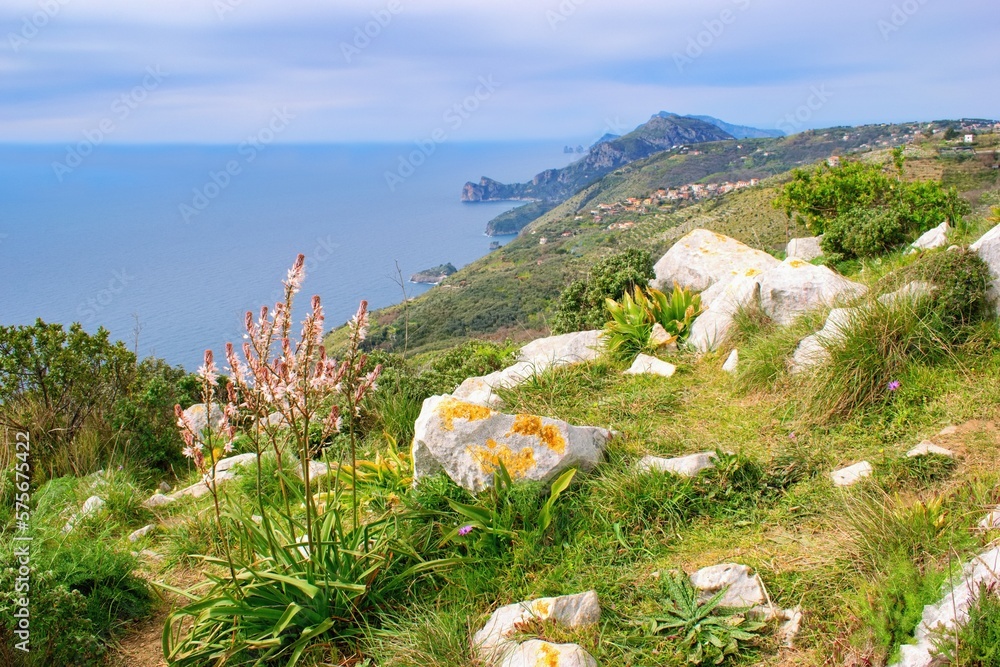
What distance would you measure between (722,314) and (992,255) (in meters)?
2.63

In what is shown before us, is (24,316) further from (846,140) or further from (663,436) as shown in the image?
(846,140)

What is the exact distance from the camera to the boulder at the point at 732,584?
10.9 feet

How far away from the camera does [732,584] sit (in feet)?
11.1

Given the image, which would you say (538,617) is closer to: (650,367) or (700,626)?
(700,626)

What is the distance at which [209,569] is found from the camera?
15.1 feet

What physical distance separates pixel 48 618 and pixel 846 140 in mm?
120318

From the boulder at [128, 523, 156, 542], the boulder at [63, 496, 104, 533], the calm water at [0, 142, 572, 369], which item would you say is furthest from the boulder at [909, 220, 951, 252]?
the boulder at [63, 496, 104, 533]

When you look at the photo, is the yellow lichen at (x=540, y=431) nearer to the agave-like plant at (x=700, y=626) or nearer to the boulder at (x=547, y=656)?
the agave-like plant at (x=700, y=626)

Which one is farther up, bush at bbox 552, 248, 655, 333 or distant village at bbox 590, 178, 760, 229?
distant village at bbox 590, 178, 760, 229

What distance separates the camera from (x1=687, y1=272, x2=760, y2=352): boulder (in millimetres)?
7328

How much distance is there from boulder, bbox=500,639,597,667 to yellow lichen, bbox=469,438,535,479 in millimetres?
1430

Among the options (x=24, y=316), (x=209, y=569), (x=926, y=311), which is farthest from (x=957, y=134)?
(x=24, y=316)

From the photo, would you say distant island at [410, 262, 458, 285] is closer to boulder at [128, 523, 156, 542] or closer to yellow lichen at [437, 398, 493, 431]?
boulder at [128, 523, 156, 542]

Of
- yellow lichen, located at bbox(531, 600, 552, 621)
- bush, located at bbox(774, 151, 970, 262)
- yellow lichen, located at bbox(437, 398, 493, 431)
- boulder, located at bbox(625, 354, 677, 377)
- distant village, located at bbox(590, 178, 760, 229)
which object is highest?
distant village, located at bbox(590, 178, 760, 229)
